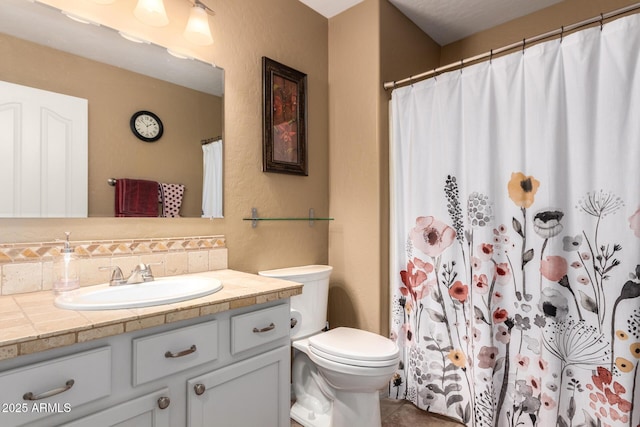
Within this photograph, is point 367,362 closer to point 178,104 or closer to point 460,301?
point 460,301

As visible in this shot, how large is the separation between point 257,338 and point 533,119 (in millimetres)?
1557

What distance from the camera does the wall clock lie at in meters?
1.42

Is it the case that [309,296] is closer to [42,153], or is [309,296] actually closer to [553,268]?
[553,268]

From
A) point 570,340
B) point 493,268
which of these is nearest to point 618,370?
point 570,340

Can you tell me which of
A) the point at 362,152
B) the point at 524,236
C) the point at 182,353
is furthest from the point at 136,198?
the point at 524,236

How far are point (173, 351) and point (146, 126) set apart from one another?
0.98 m

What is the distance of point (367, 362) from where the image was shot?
1477 mm

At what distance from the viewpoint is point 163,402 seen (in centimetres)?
95

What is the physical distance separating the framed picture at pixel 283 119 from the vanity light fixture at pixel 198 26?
1.38 feet

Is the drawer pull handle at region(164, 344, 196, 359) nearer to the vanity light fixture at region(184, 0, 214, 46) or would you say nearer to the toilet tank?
the toilet tank

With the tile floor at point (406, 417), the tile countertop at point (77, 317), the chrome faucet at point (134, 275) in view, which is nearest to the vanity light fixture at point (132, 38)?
the chrome faucet at point (134, 275)

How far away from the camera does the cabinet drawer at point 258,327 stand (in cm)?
114

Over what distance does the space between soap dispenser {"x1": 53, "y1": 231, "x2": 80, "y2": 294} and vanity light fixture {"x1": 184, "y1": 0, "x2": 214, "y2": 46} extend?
1.02m

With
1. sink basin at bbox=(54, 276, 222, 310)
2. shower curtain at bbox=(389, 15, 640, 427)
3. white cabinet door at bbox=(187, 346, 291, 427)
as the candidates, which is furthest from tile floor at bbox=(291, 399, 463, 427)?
sink basin at bbox=(54, 276, 222, 310)
